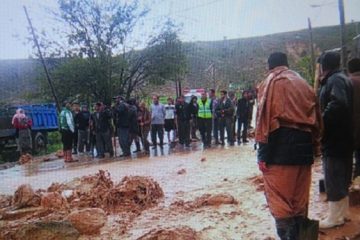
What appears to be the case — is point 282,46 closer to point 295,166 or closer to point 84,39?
point 84,39

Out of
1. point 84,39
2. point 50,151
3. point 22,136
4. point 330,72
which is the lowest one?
point 50,151

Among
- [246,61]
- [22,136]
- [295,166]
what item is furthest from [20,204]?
[246,61]

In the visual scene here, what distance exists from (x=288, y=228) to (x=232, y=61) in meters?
46.1

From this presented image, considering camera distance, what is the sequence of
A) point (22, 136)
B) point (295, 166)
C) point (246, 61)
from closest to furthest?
point (295, 166)
point (22, 136)
point (246, 61)

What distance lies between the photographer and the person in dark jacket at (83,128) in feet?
43.5

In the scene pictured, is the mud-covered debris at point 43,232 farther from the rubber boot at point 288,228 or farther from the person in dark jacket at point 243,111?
the person in dark jacket at point 243,111

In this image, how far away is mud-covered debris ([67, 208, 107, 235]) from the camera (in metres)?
5.14

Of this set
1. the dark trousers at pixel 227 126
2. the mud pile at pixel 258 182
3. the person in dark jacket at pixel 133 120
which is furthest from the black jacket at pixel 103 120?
the mud pile at pixel 258 182

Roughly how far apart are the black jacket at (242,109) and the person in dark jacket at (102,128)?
3648 mm

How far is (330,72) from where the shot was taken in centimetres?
407

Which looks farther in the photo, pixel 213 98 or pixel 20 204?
pixel 213 98

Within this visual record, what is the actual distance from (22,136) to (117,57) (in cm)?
760

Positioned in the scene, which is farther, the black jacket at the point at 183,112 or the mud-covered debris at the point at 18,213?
the black jacket at the point at 183,112

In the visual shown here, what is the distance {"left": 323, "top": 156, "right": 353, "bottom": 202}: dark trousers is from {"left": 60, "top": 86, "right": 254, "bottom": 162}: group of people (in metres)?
8.46
